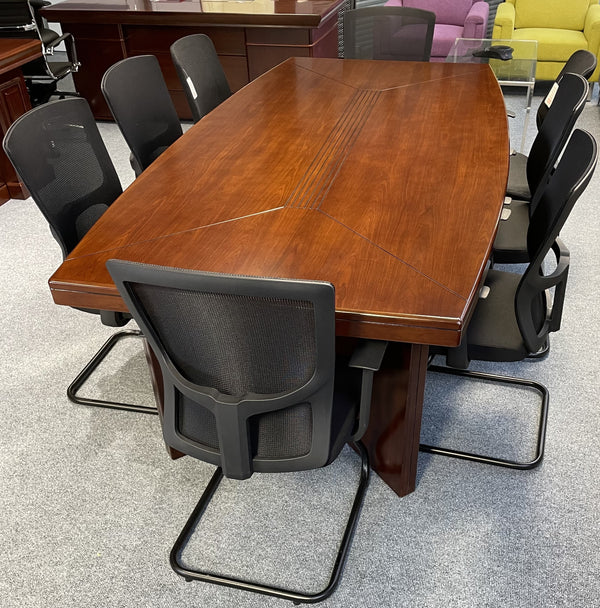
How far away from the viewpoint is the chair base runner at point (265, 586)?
169 centimetres

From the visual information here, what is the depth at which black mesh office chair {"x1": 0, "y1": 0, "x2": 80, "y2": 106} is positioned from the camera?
4637mm

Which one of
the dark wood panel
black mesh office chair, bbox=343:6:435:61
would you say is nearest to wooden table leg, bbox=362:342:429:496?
black mesh office chair, bbox=343:6:435:61

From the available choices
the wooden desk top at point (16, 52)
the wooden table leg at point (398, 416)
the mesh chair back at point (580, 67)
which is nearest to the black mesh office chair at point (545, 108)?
the mesh chair back at point (580, 67)

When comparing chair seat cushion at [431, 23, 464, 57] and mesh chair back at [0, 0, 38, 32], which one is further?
chair seat cushion at [431, 23, 464, 57]

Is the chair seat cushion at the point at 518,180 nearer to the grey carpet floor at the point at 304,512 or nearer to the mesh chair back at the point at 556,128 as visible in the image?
the mesh chair back at the point at 556,128

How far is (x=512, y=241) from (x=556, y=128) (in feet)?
Result: 1.39

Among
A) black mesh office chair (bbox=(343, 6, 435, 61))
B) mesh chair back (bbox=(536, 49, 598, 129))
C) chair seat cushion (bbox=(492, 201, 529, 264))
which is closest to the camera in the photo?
chair seat cushion (bbox=(492, 201, 529, 264))

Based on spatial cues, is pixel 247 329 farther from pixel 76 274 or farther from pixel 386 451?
pixel 386 451

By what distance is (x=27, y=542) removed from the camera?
1.88 meters

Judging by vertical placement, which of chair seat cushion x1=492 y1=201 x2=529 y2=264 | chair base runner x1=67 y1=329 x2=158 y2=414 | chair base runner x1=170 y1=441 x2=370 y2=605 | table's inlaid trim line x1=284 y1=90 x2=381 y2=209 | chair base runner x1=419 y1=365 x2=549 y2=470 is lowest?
chair base runner x1=67 y1=329 x2=158 y2=414

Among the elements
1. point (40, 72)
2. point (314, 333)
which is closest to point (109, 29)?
point (40, 72)

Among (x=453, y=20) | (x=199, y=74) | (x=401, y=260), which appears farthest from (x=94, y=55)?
(x=401, y=260)

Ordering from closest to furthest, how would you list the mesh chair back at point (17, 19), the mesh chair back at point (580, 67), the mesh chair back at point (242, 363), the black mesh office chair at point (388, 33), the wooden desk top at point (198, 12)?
the mesh chair back at point (242, 363), the mesh chair back at point (580, 67), the black mesh office chair at point (388, 33), the wooden desk top at point (198, 12), the mesh chair back at point (17, 19)

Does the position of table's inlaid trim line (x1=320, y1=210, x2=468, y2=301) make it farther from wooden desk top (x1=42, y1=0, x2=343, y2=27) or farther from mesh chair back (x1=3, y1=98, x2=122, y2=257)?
wooden desk top (x1=42, y1=0, x2=343, y2=27)
